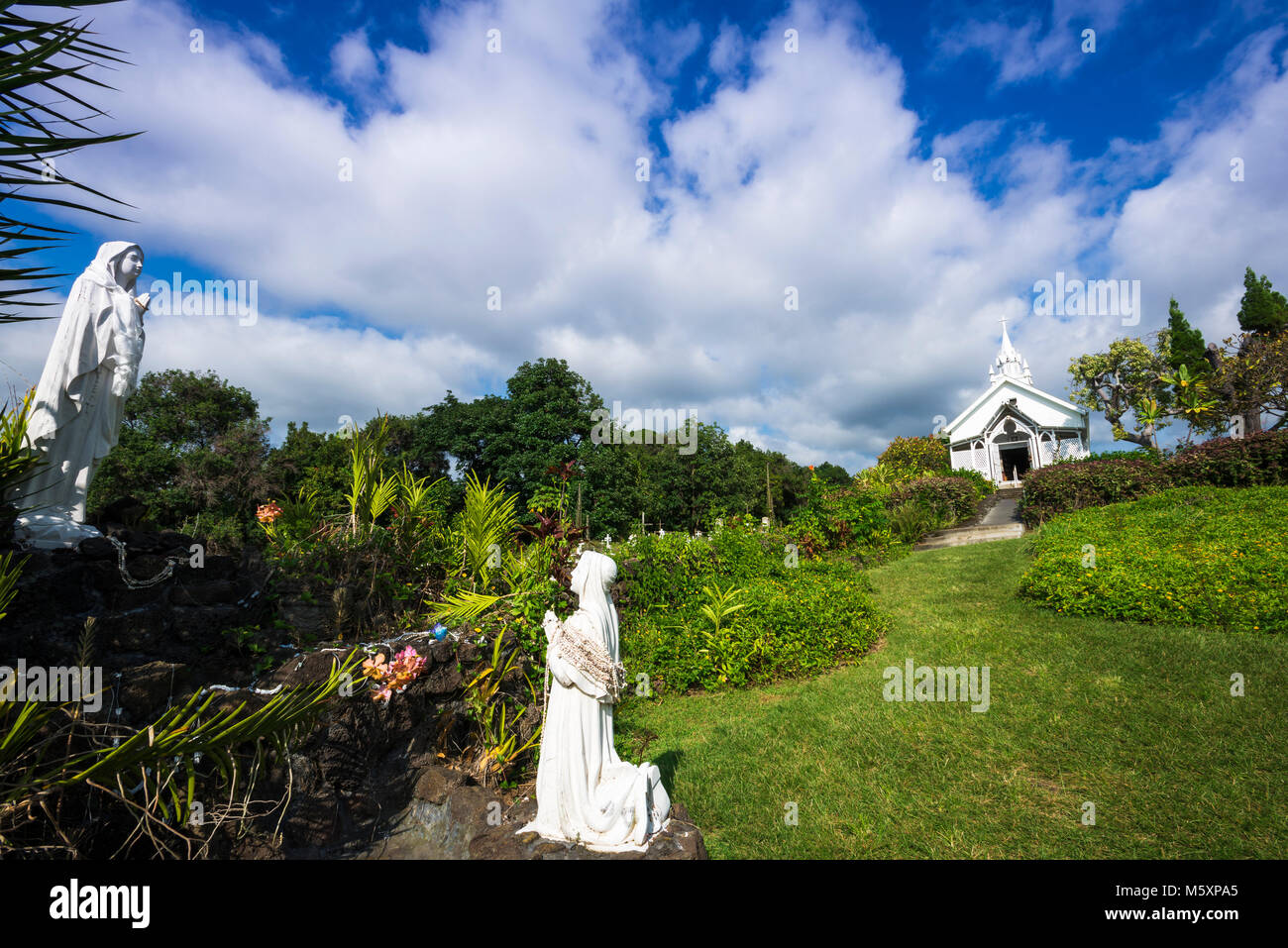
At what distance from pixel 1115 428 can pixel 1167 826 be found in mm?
30878

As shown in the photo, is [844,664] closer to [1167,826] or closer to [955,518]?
[1167,826]

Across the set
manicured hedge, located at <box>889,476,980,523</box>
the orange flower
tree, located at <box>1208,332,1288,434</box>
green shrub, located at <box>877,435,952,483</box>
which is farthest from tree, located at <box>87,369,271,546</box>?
tree, located at <box>1208,332,1288,434</box>

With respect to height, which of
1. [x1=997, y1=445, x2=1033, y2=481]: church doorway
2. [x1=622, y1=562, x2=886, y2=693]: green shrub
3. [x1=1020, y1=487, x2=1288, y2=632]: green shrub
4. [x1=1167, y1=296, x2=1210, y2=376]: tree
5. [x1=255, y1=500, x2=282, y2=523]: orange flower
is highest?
[x1=1167, y1=296, x2=1210, y2=376]: tree

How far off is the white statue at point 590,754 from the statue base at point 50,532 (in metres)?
3.70

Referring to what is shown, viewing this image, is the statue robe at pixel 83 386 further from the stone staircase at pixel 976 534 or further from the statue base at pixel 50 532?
the stone staircase at pixel 976 534

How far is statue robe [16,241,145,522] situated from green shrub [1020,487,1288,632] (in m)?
10.5

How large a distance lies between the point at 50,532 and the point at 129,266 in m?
2.17

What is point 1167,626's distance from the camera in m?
6.53

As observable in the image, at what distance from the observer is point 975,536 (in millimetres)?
13984

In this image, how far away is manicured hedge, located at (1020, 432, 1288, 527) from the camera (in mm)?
12461

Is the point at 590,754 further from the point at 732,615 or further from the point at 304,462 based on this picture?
the point at 304,462

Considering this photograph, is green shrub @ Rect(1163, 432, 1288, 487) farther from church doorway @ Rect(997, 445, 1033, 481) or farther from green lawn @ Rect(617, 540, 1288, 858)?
church doorway @ Rect(997, 445, 1033, 481)

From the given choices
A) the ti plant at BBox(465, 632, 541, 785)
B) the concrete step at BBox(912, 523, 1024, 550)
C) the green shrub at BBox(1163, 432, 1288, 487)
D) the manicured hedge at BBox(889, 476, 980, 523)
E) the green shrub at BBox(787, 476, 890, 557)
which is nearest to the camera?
the ti plant at BBox(465, 632, 541, 785)

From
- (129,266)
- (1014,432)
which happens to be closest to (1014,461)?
(1014,432)
